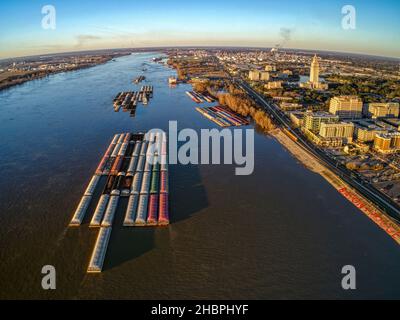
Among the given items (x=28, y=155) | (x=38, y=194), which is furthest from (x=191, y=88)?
(x=38, y=194)

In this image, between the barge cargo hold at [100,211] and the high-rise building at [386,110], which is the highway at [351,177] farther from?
the barge cargo hold at [100,211]

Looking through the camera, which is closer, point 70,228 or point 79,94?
point 70,228

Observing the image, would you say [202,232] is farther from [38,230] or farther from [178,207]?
[38,230]

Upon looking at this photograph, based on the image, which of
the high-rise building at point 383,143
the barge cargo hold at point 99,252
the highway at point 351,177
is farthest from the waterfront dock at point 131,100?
the high-rise building at point 383,143

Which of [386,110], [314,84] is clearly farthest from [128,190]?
[314,84]
